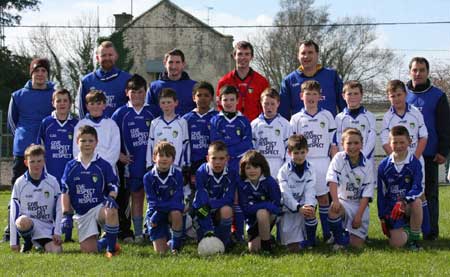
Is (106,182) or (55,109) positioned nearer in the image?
(106,182)

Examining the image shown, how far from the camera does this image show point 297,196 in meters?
7.88

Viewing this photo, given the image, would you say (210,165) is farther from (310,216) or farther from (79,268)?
(79,268)

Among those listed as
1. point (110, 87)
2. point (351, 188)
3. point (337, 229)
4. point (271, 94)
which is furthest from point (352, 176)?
point (110, 87)

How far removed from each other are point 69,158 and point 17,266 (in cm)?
225

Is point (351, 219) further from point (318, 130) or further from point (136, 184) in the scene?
point (136, 184)

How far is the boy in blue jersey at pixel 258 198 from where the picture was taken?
24.7 feet

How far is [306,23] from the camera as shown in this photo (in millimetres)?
45094

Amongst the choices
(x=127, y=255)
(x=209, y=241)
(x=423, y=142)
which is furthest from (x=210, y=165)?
(x=423, y=142)

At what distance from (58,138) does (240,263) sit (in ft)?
10.5

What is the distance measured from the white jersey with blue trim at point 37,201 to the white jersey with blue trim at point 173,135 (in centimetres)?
120

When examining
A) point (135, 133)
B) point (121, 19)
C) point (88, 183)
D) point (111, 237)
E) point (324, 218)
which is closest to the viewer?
point (111, 237)

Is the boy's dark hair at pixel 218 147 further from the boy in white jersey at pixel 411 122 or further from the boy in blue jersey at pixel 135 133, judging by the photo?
the boy in white jersey at pixel 411 122

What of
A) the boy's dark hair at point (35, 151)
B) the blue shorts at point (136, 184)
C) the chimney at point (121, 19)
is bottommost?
the blue shorts at point (136, 184)

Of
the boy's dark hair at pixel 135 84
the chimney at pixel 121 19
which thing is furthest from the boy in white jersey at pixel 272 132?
the chimney at pixel 121 19
